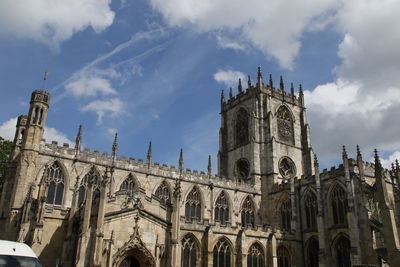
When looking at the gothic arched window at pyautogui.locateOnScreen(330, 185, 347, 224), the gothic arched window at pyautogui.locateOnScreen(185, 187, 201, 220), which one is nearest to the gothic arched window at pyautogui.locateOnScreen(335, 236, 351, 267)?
the gothic arched window at pyautogui.locateOnScreen(330, 185, 347, 224)

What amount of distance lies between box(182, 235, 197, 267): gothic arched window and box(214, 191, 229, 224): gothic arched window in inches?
329

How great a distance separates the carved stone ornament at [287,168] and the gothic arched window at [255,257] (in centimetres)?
1236

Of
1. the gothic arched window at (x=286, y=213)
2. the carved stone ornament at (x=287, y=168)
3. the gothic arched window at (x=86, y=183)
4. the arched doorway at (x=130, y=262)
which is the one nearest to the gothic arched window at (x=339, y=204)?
the gothic arched window at (x=286, y=213)

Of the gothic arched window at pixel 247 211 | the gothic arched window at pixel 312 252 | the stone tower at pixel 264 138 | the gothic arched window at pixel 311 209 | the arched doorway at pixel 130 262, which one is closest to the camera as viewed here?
the arched doorway at pixel 130 262

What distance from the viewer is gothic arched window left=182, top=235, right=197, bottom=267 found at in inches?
1085

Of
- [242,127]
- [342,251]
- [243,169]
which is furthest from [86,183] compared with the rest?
[342,251]

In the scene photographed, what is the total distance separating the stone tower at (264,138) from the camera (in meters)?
40.7

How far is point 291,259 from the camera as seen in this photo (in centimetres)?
3303

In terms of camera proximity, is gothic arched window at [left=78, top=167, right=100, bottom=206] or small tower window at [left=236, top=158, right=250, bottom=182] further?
small tower window at [left=236, top=158, right=250, bottom=182]

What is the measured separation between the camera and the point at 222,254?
2925cm

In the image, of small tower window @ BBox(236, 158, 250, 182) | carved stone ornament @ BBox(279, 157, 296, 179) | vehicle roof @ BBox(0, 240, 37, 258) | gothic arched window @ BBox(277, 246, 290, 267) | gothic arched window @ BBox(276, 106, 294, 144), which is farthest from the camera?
gothic arched window @ BBox(276, 106, 294, 144)

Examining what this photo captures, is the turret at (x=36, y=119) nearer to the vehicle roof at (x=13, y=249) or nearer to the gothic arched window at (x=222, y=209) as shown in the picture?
the gothic arched window at (x=222, y=209)

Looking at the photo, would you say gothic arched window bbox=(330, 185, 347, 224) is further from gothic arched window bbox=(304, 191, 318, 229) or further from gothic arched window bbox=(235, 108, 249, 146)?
gothic arched window bbox=(235, 108, 249, 146)

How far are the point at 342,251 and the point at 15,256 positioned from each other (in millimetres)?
27810
